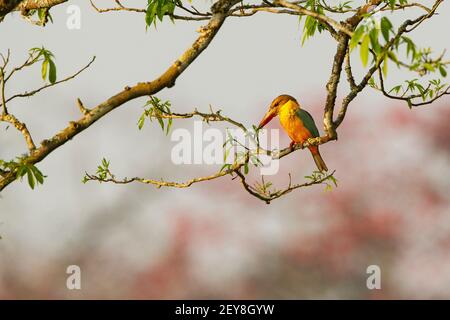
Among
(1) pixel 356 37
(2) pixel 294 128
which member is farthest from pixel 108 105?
(2) pixel 294 128

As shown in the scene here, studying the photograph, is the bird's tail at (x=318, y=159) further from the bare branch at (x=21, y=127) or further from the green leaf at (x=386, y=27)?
the green leaf at (x=386, y=27)

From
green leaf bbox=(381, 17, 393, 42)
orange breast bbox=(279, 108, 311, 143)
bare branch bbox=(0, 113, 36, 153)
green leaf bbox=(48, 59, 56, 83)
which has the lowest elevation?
green leaf bbox=(381, 17, 393, 42)

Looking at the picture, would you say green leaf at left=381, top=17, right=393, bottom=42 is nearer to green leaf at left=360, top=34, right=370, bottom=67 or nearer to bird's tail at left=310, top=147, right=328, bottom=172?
green leaf at left=360, top=34, right=370, bottom=67

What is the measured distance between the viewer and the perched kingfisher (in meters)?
7.70

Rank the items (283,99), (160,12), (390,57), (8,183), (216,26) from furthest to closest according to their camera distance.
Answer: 1. (283,99)
2. (160,12)
3. (216,26)
4. (8,183)
5. (390,57)

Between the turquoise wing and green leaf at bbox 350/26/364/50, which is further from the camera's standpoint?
the turquoise wing

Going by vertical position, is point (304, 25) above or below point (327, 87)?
above

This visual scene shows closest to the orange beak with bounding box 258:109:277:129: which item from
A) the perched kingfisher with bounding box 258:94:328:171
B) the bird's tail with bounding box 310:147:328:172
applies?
the perched kingfisher with bounding box 258:94:328:171

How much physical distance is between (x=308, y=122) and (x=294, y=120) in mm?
160

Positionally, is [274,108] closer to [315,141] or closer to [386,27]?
[315,141]
